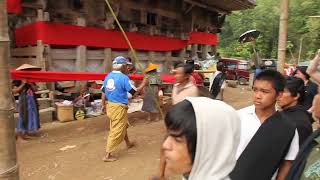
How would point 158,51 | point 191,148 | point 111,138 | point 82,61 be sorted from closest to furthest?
point 191,148 < point 111,138 < point 82,61 < point 158,51

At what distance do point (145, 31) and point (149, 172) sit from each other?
7.51 m

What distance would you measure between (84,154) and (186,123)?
209 inches

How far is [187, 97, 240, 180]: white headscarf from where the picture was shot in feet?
4.42

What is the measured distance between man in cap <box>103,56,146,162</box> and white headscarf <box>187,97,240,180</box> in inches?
179

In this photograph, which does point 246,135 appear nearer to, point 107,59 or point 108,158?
point 108,158

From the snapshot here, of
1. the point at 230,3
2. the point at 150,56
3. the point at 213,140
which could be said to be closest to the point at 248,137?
the point at 213,140

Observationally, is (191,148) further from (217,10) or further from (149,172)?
(217,10)

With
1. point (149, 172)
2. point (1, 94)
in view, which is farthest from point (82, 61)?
point (1, 94)

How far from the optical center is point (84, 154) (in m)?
6.39

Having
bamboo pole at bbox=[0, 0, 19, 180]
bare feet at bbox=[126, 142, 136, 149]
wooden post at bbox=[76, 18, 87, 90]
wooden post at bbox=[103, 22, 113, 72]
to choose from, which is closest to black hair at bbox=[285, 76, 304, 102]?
bamboo pole at bbox=[0, 0, 19, 180]

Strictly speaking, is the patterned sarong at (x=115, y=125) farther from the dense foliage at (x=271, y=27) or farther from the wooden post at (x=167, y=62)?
the dense foliage at (x=271, y=27)

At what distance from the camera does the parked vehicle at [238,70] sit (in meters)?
21.4

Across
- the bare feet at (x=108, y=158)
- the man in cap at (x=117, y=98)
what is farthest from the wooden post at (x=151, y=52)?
the bare feet at (x=108, y=158)

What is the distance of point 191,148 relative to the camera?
1398 millimetres
